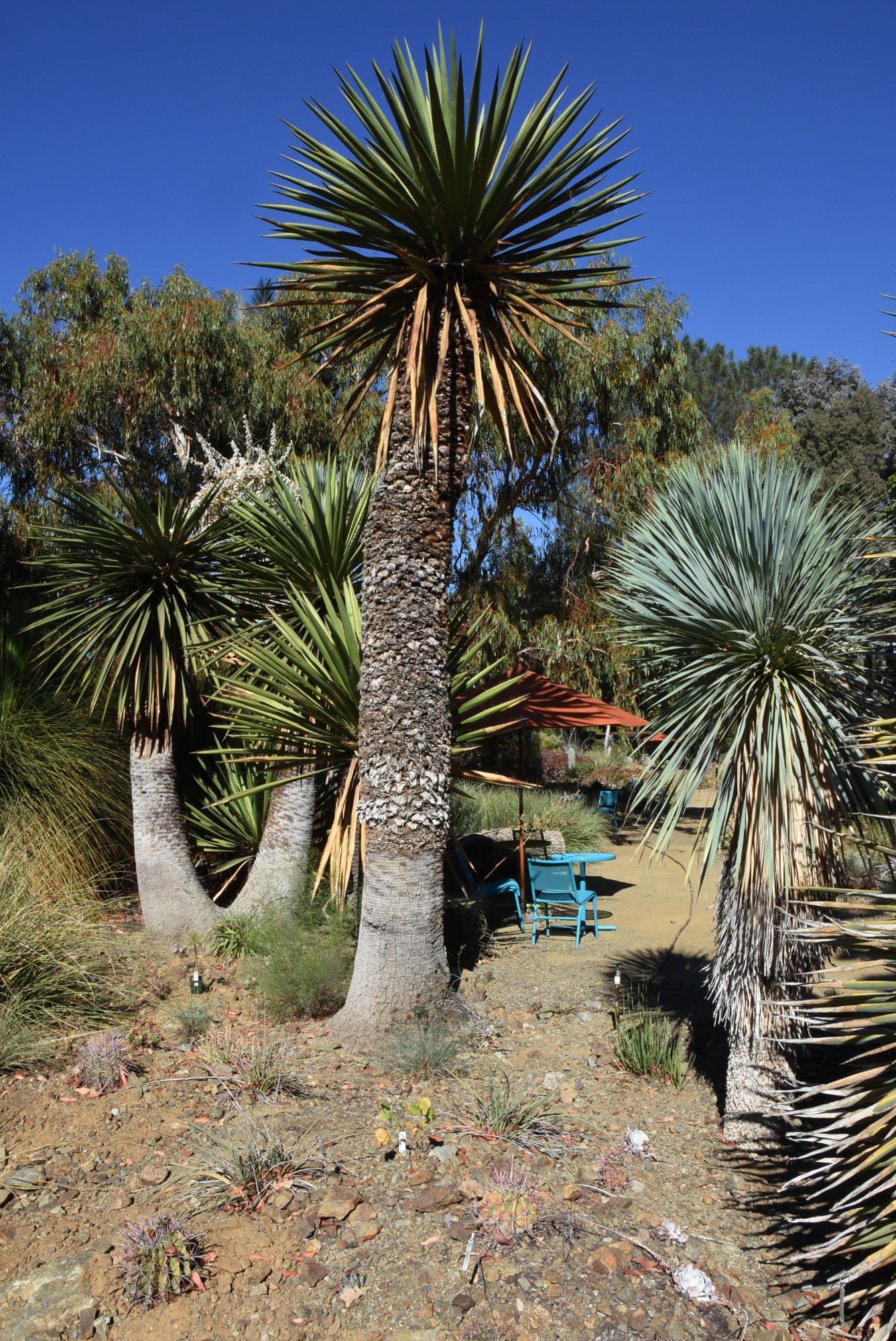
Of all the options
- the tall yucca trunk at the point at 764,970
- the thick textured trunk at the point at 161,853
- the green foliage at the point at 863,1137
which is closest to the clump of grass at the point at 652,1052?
the tall yucca trunk at the point at 764,970

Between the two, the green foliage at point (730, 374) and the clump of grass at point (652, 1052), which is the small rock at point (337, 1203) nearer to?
the clump of grass at point (652, 1052)

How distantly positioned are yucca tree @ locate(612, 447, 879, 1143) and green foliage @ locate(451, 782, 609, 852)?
723 cm

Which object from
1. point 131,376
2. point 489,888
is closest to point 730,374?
point 131,376

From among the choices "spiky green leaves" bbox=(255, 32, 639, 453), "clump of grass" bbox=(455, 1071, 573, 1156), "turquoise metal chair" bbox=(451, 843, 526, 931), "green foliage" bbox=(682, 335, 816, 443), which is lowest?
"clump of grass" bbox=(455, 1071, 573, 1156)

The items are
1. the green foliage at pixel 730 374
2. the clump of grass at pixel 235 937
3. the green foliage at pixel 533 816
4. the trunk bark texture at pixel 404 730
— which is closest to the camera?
the trunk bark texture at pixel 404 730

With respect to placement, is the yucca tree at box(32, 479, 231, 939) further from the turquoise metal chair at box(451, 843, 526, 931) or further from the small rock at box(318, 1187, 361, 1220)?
the small rock at box(318, 1187, 361, 1220)

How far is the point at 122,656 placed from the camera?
7.50 meters

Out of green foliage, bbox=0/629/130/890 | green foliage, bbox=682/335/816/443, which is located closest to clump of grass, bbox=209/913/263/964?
green foliage, bbox=0/629/130/890

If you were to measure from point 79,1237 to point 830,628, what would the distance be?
4259mm

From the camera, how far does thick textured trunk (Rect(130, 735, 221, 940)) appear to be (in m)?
7.93

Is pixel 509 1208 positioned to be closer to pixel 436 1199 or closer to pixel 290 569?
pixel 436 1199

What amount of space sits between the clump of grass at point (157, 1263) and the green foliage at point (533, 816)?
26.9 feet

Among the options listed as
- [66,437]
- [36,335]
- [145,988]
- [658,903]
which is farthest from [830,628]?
[36,335]

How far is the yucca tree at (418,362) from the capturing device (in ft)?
17.3
